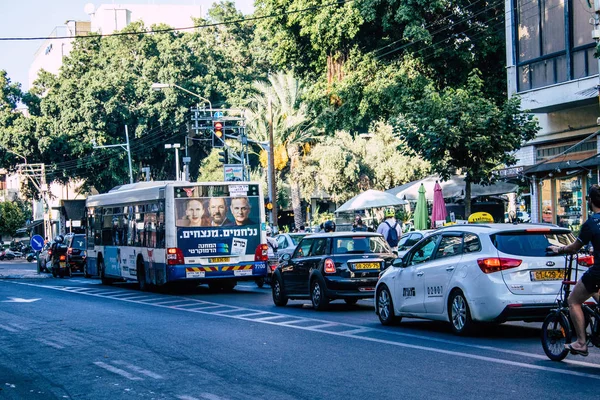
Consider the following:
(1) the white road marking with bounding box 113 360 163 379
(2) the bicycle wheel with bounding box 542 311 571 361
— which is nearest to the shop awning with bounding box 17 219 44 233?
(1) the white road marking with bounding box 113 360 163 379

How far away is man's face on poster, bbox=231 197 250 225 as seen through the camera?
25.3 m

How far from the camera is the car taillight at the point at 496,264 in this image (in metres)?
12.5

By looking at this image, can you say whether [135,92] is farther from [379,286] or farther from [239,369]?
[239,369]

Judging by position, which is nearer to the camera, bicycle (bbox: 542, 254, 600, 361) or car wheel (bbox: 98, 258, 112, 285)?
bicycle (bbox: 542, 254, 600, 361)

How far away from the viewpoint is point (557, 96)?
25.9m

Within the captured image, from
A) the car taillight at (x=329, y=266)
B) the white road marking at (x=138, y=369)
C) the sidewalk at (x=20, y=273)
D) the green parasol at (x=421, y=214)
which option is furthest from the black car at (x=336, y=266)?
the sidewalk at (x=20, y=273)

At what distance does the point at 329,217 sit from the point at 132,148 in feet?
76.7

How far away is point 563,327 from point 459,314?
3209 millimetres

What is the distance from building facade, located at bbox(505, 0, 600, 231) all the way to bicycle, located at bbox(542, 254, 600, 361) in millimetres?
14293

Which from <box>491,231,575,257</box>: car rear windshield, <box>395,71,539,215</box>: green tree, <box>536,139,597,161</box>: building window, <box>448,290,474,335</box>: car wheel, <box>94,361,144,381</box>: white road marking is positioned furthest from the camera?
<box>536,139,597,161</box>: building window

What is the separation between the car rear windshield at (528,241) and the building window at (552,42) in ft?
42.5

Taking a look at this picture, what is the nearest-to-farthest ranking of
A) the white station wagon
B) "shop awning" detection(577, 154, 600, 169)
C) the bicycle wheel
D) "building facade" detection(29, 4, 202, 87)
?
the bicycle wheel → the white station wagon → "shop awning" detection(577, 154, 600, 169) → "building facade" detection(29, 4, 202, 87)

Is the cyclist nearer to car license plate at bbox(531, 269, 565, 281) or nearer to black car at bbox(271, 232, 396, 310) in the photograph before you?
car license plate at bbox(531, 269, 565, 281)

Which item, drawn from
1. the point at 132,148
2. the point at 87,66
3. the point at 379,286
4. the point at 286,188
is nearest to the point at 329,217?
the point at 286,188
